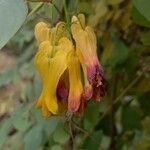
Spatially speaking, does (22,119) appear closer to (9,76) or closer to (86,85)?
(9,76)

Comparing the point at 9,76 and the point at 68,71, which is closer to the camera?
the point at 68,71

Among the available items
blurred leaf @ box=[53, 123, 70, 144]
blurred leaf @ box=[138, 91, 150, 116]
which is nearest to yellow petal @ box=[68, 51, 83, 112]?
blurred leaf @ box=[53, 123, 70, 144]

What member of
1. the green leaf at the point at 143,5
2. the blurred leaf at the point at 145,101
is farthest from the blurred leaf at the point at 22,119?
the green leaf at the point at 143,5

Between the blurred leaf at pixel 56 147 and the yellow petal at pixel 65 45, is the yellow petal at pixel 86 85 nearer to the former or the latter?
the yellow petal at pixel 65 45

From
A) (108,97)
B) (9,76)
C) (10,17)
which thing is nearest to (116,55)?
(108,97)

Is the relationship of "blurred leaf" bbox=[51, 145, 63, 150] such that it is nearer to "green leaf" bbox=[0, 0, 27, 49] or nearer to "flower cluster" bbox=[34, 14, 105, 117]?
"flower cluster" bbox=[34, 14, 105, 117]

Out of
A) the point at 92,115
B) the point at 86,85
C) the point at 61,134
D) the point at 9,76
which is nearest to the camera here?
the point at 86,85
